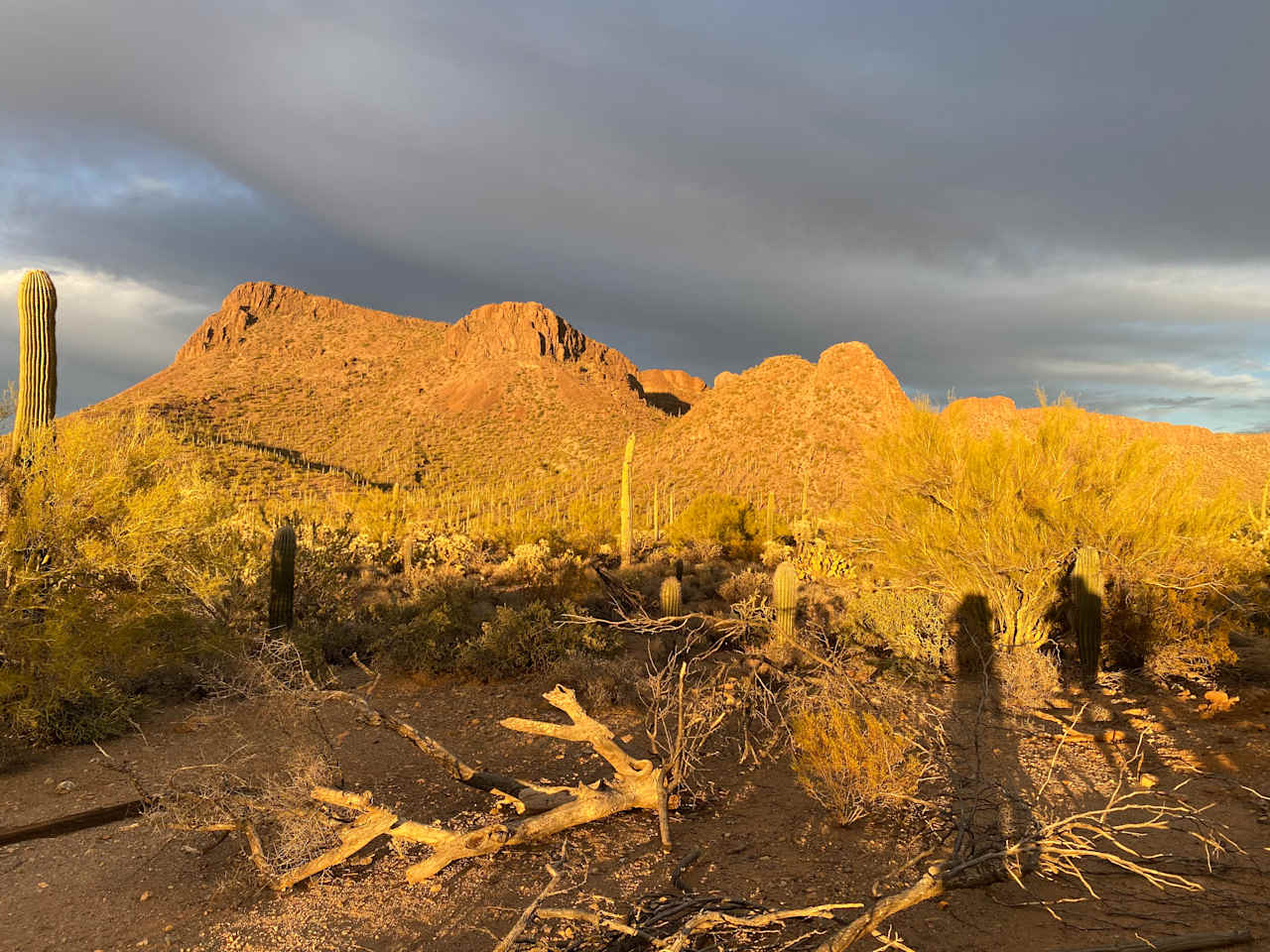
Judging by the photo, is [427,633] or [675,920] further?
[427,633]

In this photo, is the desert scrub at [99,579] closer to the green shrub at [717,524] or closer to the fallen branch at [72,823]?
the fallen branch at [72,823]

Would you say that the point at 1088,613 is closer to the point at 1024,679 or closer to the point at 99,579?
the point at 1024,679

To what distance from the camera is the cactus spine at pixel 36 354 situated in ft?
32.7

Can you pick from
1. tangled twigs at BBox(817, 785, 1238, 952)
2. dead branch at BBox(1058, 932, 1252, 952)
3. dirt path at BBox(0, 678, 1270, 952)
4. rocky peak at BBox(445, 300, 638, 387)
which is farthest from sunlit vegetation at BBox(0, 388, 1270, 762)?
rocky peak at BBox(445, 300, 638, 387)

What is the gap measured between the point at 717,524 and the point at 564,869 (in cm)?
2335

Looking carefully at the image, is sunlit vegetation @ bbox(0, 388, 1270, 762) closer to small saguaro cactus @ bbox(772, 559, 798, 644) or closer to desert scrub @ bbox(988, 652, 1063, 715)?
desert scrub @ bbox(988, 652, 1063, 715)

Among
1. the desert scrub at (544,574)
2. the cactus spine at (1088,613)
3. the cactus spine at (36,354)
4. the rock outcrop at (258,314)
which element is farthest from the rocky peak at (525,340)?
the cactus spine at (1088,613)

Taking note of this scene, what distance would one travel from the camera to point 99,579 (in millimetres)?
8672

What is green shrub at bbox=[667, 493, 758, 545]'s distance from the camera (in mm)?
27562

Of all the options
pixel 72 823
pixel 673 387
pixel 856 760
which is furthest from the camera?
pixel 673 387

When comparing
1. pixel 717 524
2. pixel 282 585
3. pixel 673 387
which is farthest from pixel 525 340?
pixel 282 585

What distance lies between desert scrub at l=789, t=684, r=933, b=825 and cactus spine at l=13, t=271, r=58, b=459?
10414 mm

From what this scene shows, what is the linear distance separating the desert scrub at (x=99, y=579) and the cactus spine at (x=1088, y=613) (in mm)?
12230

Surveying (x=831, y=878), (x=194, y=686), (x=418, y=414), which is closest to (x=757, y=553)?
(x=194, y=686)
